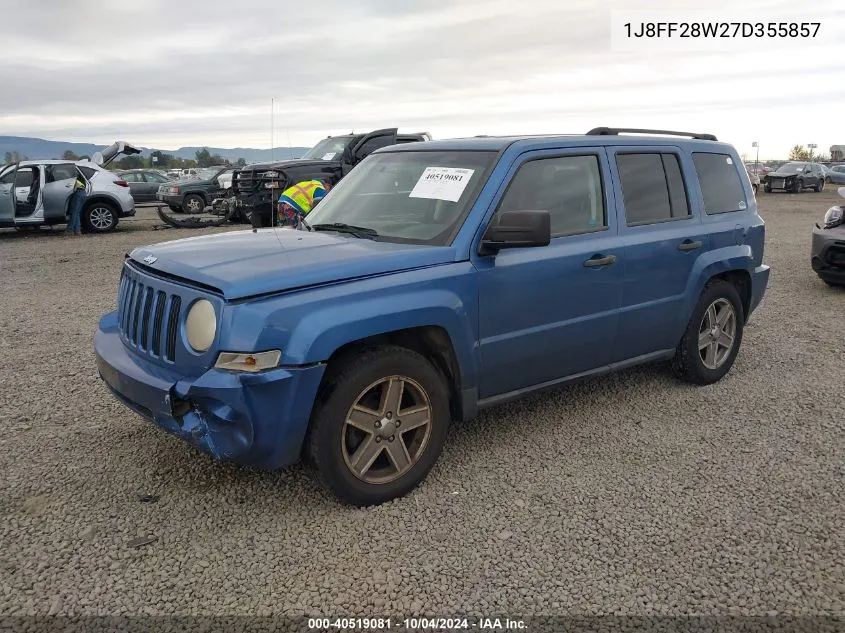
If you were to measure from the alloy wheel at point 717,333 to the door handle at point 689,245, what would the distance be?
53 cm

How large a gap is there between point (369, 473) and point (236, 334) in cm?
100

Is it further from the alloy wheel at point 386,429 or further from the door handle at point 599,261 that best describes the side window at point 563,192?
the alloy wheel at point 386,429

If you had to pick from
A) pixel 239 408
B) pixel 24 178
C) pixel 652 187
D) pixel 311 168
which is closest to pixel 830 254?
pixel 652 187

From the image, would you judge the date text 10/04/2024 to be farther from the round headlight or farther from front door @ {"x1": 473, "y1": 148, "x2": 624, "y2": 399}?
front door @ {"x1": 473, "y1": 148, "x2": 624, "y2": 399}

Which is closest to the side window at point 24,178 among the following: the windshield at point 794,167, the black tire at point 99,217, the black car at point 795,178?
the black tire at point 99,217

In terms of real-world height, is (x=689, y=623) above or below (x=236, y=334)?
below

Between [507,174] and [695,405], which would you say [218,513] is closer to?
[507,174]

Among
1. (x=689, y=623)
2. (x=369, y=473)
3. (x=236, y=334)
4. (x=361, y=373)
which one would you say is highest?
(x=236, y=334)

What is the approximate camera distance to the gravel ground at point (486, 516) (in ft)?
9.27

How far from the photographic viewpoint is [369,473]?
11.5 feet

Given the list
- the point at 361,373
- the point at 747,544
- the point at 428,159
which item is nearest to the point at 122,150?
the point at 428,159

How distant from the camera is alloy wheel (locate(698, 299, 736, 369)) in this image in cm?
520

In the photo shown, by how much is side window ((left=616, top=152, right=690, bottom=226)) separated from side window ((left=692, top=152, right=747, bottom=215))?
0.27 m

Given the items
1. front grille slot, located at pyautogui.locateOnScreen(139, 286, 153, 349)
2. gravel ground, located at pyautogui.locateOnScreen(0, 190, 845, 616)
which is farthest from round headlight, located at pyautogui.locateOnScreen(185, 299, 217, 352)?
gravel ground, located at pyautogui.locateOnScreen(0, 190, 845, 616)
